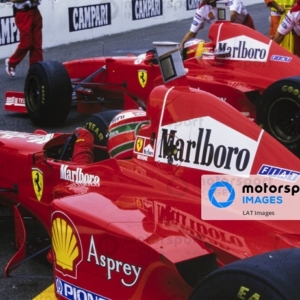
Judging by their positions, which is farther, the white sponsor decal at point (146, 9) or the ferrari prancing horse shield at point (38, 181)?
the white sponsor decal at point (146, 9)

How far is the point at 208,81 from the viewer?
23.6 ft

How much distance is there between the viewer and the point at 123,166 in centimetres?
395

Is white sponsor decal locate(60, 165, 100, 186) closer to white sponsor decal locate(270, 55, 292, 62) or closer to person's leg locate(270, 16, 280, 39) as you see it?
white sponsor decal locate(270, 55, 292, 62)

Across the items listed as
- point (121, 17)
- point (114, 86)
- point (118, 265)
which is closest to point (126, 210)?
point (118, 265)

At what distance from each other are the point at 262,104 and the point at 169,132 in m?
2.94

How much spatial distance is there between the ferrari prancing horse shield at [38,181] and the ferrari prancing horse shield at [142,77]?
3465 mm

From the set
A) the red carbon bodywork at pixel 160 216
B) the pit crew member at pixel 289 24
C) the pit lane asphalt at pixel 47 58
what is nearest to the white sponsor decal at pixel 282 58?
the pit crew member at pixel 289 24

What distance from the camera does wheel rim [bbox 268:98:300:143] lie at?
21.2ft

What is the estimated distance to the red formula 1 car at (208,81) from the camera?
6547mm

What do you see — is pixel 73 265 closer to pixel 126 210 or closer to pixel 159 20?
pixel 126 210

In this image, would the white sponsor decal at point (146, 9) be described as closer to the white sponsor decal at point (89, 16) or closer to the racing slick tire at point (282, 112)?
the white sponsor decal at point (89, 16)

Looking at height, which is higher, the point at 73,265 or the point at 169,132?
the point at 169,132

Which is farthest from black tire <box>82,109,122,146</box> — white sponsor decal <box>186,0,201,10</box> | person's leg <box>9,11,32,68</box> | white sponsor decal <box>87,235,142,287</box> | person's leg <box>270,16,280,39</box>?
white sponsor decal <box>186,0,201,10</box>

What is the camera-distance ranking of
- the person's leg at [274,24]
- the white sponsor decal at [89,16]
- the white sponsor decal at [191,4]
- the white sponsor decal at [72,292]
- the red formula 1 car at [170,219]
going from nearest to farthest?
1. the red formula 1 car at [170,219]
2. the white sponsor decal at [72,292]
3. the person's leg at [274,24]
4. the white sponsor decal at [89,16]
5. the white sponsor decal at [191,4]
